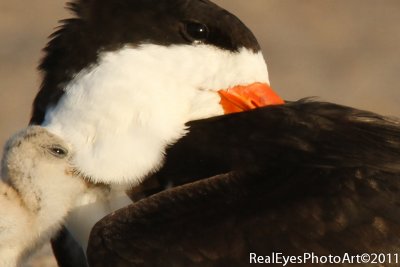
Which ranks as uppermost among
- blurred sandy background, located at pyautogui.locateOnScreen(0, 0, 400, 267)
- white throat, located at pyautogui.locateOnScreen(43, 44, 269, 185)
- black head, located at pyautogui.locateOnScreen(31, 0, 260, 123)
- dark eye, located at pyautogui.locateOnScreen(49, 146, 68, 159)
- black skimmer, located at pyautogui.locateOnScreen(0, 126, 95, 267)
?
black head, located at pyautogui.locateOnScreen(31, 0, 260, 123)

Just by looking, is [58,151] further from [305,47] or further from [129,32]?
[305,47]

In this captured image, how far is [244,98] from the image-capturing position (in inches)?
178

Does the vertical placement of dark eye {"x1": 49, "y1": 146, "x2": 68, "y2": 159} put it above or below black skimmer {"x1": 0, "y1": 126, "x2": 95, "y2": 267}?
above

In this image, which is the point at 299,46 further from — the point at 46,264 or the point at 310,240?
the point at 310,240

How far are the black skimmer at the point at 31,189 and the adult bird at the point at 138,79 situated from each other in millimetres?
85

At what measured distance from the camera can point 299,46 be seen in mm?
10969

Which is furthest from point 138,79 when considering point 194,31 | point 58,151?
point 58,151

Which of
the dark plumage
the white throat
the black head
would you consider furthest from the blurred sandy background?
the dark plumage

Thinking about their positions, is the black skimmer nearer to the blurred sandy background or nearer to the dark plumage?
the dark plumage

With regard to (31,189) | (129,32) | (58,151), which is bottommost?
(31,189)

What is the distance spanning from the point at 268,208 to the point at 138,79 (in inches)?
29.5

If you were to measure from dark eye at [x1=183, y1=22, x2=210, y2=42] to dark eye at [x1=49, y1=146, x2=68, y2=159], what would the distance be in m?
0.63

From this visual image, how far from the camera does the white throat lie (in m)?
4.39

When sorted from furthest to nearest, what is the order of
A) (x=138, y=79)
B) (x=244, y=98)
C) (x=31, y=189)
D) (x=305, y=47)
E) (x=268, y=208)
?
1. (x=305, y=47)
2. (x=244, y=98)
3. (x=138, y=79)
4. (x=31, y=189)
5. (x=268, y=208)
